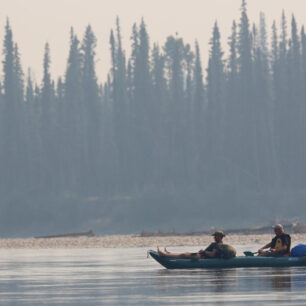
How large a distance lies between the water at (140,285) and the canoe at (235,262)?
216 mm

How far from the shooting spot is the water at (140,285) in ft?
90.4

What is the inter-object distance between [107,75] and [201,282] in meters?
126

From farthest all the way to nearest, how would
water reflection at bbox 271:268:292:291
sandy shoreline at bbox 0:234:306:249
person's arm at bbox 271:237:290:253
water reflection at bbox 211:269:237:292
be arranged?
sandy shoreline at bbox 0:234:306:249
person's arm at bbox 271:237:290:253
water reflection at bbox 211:269:237:292
water reflection at bbox 271:268:292:291

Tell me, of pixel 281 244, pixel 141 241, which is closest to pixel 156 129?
pixel 141 241

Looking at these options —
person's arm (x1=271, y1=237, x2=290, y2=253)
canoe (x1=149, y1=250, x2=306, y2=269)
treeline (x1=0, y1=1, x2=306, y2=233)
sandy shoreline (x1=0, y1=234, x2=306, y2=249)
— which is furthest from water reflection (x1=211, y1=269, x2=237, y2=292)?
treeline (x1=0, y1=1, x2=306, y2=233)

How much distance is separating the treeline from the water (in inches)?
2642

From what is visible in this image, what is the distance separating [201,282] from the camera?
32.7 metres

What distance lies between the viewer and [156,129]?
403ft

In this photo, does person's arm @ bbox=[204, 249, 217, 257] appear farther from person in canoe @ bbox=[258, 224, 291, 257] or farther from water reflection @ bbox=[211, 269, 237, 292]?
person in canoe @ bbox=[258, 224, 291, 257]

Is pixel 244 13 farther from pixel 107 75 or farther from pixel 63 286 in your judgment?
pixel 63 286

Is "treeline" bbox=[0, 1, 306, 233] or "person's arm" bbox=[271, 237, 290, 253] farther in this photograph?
"treeline" bbox=[0, 1, 306, 233]

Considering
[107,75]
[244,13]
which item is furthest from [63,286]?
[107,75]

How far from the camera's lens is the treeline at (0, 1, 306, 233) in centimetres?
11381

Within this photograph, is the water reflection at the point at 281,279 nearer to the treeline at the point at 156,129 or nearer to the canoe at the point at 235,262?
the canoe at the point at 235,262
